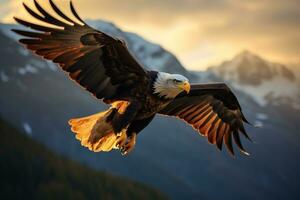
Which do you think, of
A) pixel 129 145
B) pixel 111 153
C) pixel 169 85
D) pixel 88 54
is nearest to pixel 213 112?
pixel 129 145

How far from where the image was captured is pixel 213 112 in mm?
10398

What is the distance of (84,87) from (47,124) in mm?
154887

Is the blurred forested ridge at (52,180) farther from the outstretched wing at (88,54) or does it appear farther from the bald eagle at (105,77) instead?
the outstretched wing at (88,54)

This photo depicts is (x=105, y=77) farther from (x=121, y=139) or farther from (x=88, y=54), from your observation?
(x=121, y=139)

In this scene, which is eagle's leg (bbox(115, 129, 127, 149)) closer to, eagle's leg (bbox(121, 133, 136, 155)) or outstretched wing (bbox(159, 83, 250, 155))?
eagle's leg (bbox(121, 133, 136, 155))

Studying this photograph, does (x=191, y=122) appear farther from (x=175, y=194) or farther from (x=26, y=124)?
(x=26, y=124)

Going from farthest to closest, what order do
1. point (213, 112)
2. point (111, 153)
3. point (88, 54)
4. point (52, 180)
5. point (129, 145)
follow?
point (111, 153) → point (52, 180) → point (213, 112) → point (129, 145) → point (88, 54)

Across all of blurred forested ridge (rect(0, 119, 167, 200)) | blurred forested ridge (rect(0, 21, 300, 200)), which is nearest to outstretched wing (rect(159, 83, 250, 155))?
blurred forested ridge (rect(0, 119, 167, 200))

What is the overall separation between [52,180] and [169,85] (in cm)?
7205

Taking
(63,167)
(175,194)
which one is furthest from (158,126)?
(63,167)

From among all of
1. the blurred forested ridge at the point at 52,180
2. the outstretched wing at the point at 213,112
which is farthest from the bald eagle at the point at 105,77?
the blurred forested ridge at the point at 52,180

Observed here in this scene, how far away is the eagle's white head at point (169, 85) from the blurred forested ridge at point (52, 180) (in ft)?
224

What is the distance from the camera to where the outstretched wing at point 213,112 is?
10023 mm

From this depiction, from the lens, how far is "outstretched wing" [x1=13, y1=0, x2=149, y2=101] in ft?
25.6
